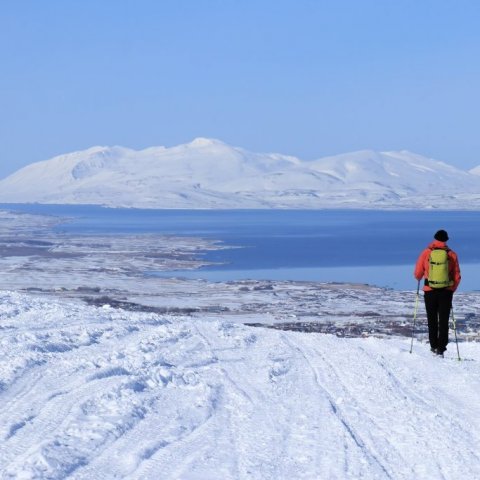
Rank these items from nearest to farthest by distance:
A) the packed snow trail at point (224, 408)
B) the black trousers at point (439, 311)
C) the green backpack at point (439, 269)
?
1. the packed snow trail at point (224, 408)
2. the green backpack at point (439, 269)
3. the black trousers at point (439, 311)

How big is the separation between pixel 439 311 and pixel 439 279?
472 millimetres

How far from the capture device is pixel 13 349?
9.00 meters

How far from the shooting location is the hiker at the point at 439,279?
1080 cm

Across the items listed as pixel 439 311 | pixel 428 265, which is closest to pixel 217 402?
pixel 428 265

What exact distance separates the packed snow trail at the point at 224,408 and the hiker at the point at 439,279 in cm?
42

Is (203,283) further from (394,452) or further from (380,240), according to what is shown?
(380,240)

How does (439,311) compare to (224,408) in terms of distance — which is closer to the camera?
(224,408)

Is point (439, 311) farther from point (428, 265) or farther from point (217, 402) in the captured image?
point (217, 402)

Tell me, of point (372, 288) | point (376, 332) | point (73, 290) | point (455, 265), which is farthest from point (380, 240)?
point (455, 265)

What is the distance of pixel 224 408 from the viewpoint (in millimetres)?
6863

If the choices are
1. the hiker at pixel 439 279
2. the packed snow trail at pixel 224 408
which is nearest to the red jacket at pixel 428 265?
the hiker at pixel 439 279

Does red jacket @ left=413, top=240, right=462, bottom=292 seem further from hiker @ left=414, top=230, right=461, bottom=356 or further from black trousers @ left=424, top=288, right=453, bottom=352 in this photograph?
black trousers @ left=424, top=288, right=453, bottom=352

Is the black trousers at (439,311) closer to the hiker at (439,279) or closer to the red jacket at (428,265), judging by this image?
the hiker at (439,279)

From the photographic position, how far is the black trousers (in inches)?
432
